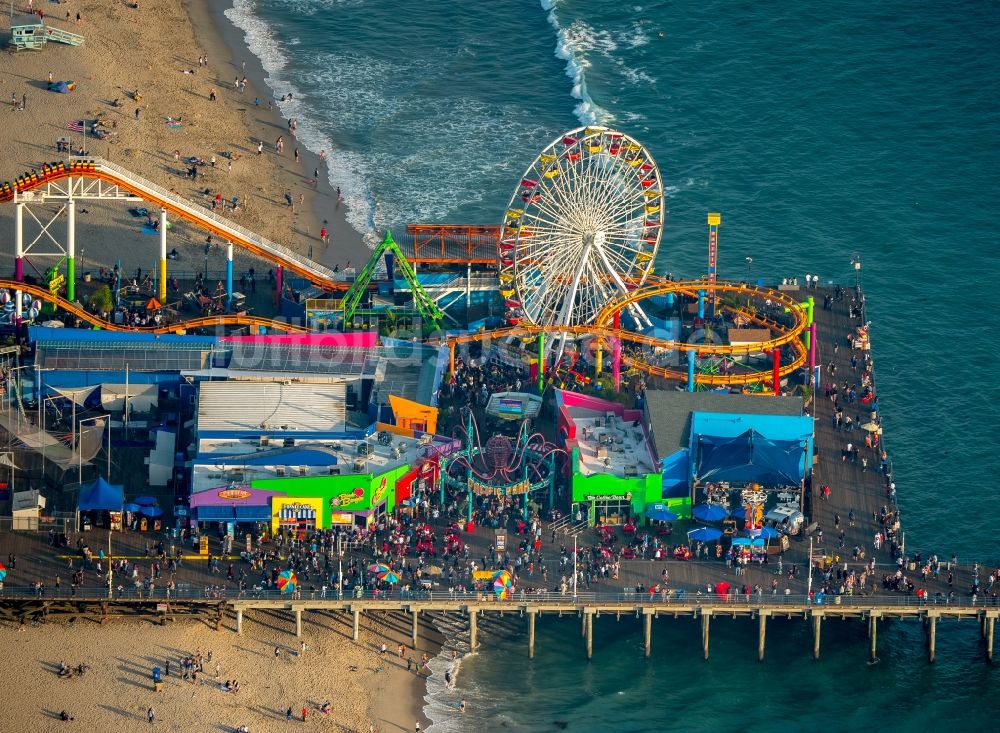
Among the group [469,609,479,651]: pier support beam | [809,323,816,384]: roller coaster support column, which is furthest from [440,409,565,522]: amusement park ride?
[809,323,816,384]: roller coaster support column

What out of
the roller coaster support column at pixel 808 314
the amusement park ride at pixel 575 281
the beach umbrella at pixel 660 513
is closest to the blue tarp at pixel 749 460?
the beach umbrella at pixel 660 513

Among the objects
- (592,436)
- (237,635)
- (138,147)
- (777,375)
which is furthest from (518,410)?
(138,147)

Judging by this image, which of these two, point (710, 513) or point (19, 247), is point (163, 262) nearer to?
point (19, 247)

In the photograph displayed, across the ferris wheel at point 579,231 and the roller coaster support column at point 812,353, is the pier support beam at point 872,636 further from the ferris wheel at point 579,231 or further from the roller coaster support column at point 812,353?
the ferris wheel at point 579,231

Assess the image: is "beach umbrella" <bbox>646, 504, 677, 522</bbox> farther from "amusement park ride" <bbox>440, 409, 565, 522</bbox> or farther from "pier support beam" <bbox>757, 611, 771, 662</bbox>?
"pier support beam" <bbox>757, 611, 771, 662</bbox>

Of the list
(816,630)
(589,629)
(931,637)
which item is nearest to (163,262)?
(589,629)

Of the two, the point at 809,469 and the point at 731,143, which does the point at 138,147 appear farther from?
the point at 809,469
